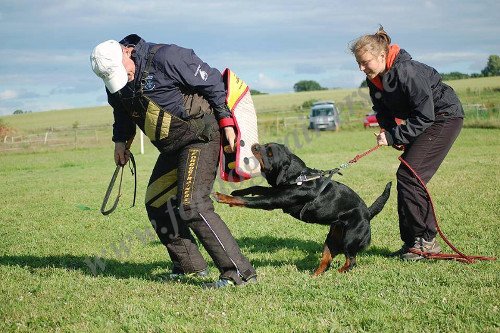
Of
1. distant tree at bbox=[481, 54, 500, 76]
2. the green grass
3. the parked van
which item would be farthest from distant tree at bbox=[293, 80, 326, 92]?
the green grass

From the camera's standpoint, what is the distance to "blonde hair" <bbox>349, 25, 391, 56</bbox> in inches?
177

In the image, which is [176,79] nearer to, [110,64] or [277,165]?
[110,64]

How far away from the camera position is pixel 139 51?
12.8ft

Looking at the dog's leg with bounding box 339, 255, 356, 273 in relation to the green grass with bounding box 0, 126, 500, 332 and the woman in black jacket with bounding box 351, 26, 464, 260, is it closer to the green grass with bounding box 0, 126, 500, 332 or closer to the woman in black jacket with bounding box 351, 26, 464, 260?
the green grass with bounding box 0, 126, 500, 332

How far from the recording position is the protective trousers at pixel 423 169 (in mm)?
4863

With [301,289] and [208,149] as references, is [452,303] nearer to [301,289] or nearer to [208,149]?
[301,289]

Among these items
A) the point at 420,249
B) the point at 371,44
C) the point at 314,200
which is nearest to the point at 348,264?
the point at 314,200

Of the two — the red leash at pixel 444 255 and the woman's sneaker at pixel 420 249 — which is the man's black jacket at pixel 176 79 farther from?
the woman's sneaker at pixel 420 249

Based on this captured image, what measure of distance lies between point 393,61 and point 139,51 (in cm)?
212

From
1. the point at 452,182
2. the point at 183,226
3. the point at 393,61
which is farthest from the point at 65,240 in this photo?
the point at 452,182

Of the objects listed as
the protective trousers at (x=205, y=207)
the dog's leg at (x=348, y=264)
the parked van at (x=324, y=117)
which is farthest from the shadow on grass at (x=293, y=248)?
the parked van at (x=324, y=117)

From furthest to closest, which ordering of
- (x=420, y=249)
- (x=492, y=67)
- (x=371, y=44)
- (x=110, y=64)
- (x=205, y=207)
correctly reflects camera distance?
1. (x=492, y=67)
2. (x=420, y=249)
3. (x=371, y=44)
4. (x=205, y=207)
5. (x=110, y=64)

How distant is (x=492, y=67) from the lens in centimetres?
6819

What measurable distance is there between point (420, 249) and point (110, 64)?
317 centimetres
